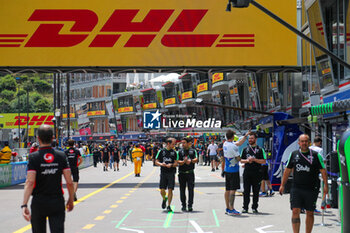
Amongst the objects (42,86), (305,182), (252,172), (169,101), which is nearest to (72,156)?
(252,172)

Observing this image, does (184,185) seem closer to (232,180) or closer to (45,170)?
(232,180)

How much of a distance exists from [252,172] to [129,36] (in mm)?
12362

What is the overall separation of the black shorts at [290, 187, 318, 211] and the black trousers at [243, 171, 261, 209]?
451 centimetres

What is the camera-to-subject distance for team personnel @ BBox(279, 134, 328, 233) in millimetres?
9102

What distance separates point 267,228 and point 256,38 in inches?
587

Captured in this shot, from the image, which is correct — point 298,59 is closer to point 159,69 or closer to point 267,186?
point 159,69

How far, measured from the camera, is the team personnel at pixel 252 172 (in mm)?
13742

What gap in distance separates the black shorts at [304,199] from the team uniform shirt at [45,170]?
160 inches

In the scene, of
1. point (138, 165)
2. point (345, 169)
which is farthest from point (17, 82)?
point (345, 169)

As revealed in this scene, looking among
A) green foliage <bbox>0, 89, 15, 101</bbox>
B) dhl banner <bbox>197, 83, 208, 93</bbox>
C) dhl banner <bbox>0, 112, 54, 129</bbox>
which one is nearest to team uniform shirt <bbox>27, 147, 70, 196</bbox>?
dhl banner <bbox>197, 83, 208, 93</bbox>

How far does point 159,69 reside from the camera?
2539 cm

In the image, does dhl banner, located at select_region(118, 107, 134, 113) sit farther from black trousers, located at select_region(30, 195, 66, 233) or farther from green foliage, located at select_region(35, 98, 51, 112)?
black trousers, located at select_region(30, 195, 66, 233)

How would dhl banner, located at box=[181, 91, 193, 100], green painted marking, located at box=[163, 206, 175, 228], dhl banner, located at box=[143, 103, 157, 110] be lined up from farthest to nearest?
dhl banner, located at box=[143, 103, 157, 110]
dhl banner, located at box=[181, 91, 193, 100]
green painted marking, located at box=[163, 206, 175, 228]

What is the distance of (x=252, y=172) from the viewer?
13953 millimetres
